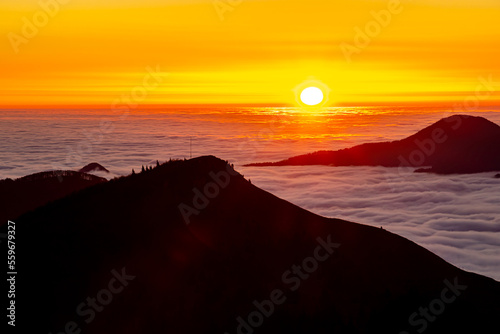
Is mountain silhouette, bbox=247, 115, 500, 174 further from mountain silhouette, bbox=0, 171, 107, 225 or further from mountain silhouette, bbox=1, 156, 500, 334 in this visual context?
mountain silhouette, bbox=1, 156, 500, 334

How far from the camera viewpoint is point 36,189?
47.4 meters

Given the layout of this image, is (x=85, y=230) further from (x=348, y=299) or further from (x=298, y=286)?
(x=348, y=299)

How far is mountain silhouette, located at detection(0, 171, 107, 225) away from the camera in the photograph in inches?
1716

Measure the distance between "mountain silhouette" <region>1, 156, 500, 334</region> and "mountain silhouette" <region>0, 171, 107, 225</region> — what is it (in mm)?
24998

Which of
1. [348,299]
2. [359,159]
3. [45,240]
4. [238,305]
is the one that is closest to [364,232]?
[348,299]

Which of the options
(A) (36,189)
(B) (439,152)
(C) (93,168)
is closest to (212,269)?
(A) (36,189)

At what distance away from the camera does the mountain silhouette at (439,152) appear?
89438 millimetres

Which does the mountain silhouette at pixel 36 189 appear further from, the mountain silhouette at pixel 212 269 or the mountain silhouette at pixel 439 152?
the mountain silhouette at pixel 439 152

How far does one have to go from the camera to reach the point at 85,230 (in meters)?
17.4

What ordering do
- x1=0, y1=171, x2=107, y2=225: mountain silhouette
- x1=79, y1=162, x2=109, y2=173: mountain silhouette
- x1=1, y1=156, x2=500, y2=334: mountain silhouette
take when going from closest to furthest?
1. x1=1, y1=156, x2=500, y2=334: mountain silhouette
2. x1=0, y1=171, x2=107, y2=225: mountain silhouette
3. x1=79, y1=162, x2=109, y2=173: mountain silhouette

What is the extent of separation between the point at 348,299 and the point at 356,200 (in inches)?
1962

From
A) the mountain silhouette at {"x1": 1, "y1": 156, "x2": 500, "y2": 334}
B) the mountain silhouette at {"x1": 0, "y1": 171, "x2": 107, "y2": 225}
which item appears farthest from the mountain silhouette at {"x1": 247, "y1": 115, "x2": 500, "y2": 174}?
the mountain silhouette at {"x1": 1, "y1": 156, "x2": 500, "y2": 334}

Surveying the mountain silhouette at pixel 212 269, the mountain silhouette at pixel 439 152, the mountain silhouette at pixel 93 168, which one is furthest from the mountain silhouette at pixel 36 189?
the mountain silhouette at pixel 439 152

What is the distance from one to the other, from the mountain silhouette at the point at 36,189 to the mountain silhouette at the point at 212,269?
24998 millimetres
